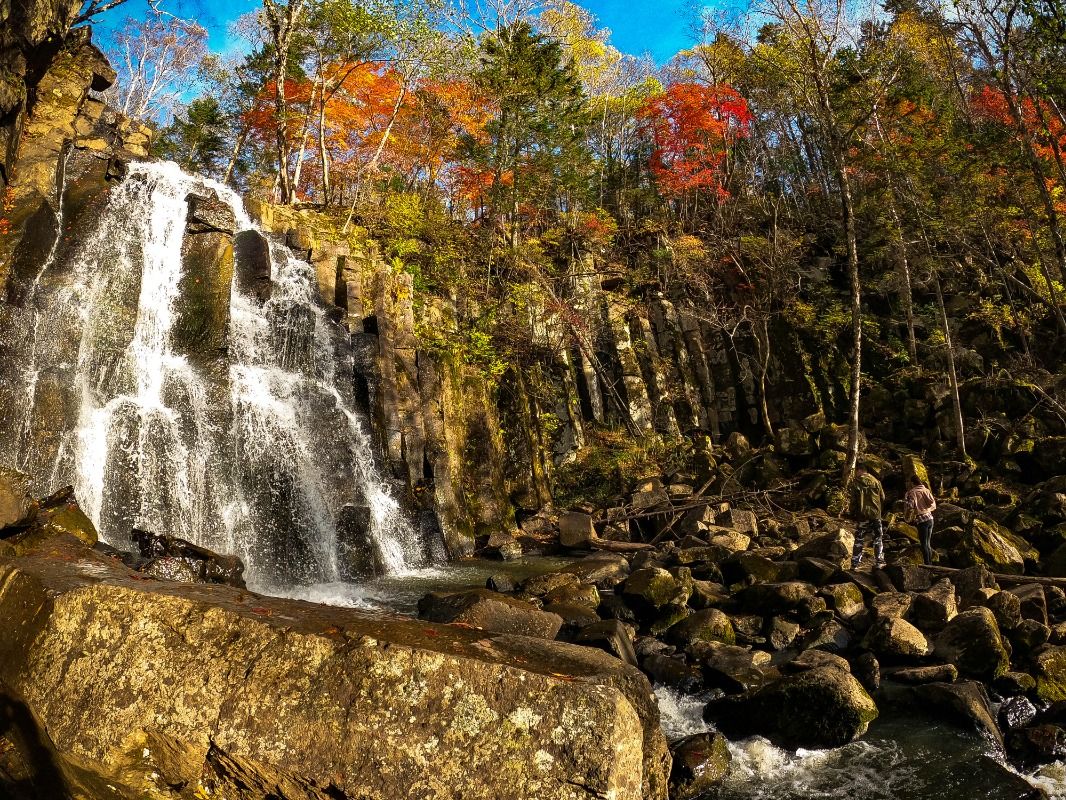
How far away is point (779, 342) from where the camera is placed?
26203 mm

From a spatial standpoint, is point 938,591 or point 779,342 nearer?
point 938,591

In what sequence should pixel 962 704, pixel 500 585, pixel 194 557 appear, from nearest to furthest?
pixel 962 704 < pixel 194 557 < pixel 500 585

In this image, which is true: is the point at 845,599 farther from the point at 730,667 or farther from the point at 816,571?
the point at 730,667

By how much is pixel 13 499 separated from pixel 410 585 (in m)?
6.78

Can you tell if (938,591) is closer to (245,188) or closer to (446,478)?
(446,478)

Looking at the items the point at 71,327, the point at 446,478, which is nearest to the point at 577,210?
the point at 446,478

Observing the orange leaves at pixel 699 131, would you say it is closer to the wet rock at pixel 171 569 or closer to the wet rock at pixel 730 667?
the wet rock at pixel 730 667

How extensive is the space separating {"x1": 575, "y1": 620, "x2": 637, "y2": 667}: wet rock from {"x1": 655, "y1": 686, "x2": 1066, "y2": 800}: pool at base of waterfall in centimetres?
108

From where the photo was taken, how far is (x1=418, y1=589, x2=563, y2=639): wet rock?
714cm

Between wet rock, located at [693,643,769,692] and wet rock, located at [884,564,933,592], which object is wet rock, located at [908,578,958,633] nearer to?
wet rock, located at [884,564,933,592]

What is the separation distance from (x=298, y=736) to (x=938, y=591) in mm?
8867

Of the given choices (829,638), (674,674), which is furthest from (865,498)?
(674,674)

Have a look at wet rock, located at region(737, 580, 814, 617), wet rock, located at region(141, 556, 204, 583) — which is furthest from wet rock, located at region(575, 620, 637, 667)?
wet rock, located at region(141, 556, 204, 583)

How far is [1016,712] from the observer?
21.6ft
